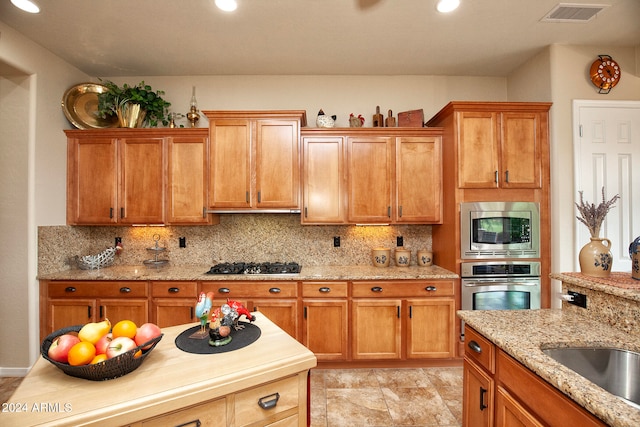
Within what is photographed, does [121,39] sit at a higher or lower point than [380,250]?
higher

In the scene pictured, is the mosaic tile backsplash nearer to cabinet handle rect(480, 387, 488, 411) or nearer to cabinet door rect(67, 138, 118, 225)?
cabinet door rect(67, 138, 118, 225)

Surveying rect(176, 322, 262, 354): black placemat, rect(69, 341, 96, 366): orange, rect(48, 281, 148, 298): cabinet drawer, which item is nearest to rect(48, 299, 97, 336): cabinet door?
rect(48, 281, 148, 298): cabinet drawer

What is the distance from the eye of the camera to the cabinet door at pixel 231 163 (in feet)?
10.3

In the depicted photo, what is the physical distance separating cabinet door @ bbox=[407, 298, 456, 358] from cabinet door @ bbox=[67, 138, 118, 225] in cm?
327

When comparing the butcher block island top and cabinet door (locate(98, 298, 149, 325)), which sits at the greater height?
the butcher block island top

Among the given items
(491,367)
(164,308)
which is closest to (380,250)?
(491,367)

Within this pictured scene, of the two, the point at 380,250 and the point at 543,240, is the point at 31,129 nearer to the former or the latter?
the point at 380,250

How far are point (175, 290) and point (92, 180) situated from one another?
1560mm

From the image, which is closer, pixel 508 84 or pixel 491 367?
pixel 491 367

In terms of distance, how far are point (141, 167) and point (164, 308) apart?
1.51 metres

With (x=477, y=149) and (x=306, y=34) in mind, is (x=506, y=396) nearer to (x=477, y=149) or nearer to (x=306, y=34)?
(x=477, y=149)

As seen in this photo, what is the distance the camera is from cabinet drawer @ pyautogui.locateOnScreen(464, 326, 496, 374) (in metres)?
1.44

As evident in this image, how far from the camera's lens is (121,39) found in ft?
9.27

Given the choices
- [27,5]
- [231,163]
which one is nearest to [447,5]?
[231,163]
